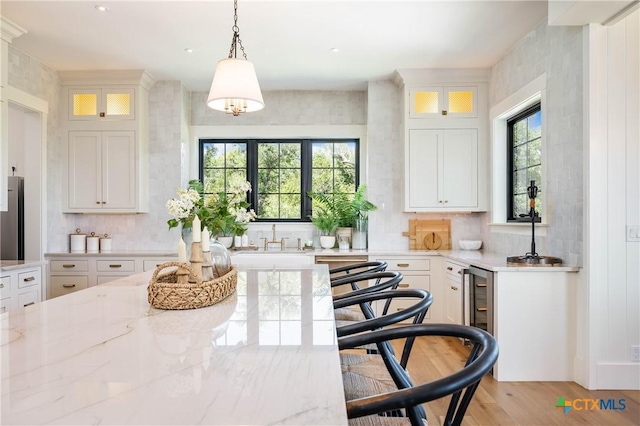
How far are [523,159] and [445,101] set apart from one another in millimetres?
1057

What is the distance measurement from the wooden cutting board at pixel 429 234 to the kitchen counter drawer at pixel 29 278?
3.62 meters

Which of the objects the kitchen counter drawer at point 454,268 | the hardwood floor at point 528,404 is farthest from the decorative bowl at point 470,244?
the hardwood floor at point 528,404

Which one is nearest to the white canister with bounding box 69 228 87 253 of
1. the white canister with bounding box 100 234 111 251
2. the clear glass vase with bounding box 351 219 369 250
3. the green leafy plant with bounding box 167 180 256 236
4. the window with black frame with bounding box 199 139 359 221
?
the white canister with bounding box 100 234 111 251

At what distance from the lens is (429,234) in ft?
16.1

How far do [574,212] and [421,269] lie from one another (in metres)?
1.75

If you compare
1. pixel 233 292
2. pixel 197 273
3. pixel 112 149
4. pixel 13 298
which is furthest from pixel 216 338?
pixel 112 149

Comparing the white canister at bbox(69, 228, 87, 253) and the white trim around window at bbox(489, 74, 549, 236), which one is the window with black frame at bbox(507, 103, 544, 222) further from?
the white canister at bbox(69, 228, 87, 253)

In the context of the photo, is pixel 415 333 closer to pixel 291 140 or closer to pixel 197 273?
pixel 197 273

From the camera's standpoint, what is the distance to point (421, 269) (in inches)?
178

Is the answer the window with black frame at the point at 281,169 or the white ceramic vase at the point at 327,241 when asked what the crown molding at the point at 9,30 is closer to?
the window with black frame at the point at 281,169

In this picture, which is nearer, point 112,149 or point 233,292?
point 233,292

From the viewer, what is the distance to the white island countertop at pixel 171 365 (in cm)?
68

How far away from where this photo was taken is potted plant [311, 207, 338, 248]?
16.3 feet

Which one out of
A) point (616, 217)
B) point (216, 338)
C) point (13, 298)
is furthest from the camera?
point (13, 298)
